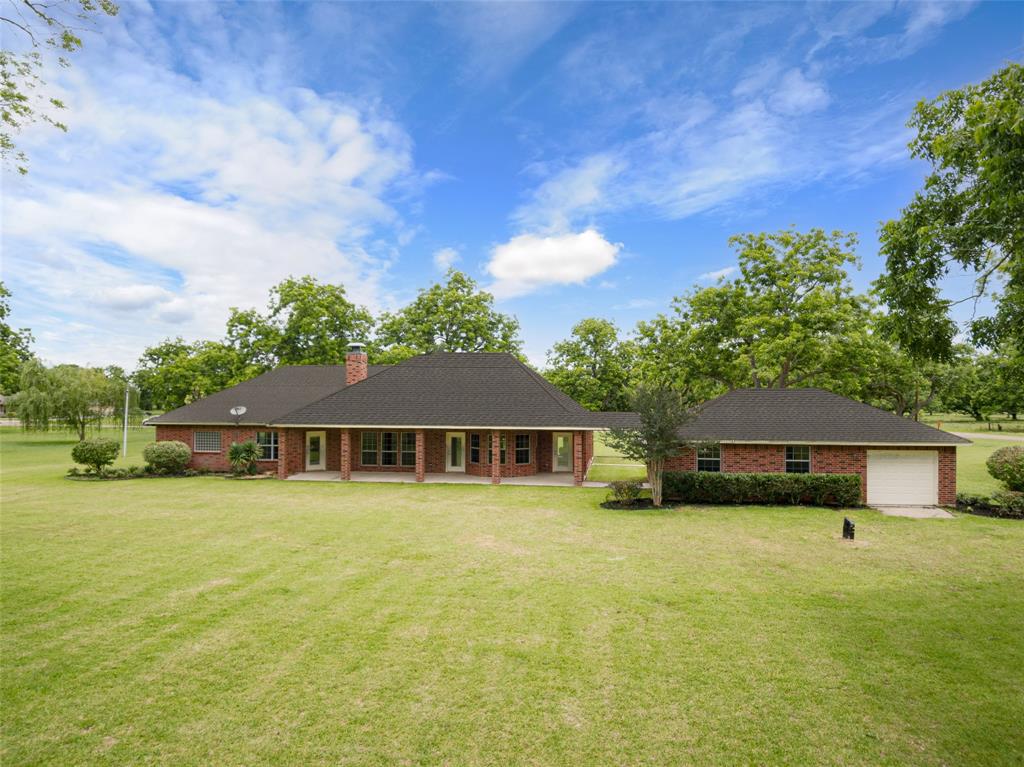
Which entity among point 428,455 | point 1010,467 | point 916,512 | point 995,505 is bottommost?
point 916,512

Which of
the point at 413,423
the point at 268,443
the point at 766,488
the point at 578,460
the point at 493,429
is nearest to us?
the point at 766,488

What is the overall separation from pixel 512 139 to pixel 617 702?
2154 centimetres

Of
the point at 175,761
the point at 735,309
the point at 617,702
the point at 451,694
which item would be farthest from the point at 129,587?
the point at 735,309

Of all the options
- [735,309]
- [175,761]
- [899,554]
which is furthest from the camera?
[735,309]

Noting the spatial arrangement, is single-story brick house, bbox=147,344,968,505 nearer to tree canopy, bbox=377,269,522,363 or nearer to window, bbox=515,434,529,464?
window, bbox=515,434,529,464

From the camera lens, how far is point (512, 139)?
863 inches

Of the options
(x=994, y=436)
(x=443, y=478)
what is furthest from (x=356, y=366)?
(x=994, y=436)

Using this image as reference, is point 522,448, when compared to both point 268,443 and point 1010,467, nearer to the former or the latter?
point 268,443

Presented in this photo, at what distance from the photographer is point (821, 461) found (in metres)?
18.0

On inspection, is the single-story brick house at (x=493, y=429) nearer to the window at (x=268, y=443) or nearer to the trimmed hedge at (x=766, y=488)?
the window at (x=268, y=443)

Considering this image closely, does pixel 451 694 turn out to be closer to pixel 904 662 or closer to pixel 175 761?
pixel 175 761

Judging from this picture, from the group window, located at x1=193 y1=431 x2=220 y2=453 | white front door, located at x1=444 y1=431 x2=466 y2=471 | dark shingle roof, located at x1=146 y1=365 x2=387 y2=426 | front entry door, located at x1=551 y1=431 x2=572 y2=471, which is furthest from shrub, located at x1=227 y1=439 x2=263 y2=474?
front entry door, located at x1=551 y1=431 x2=572 y2=471

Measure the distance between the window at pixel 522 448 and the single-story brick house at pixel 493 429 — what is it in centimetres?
5

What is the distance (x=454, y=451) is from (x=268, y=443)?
30.1 ft
